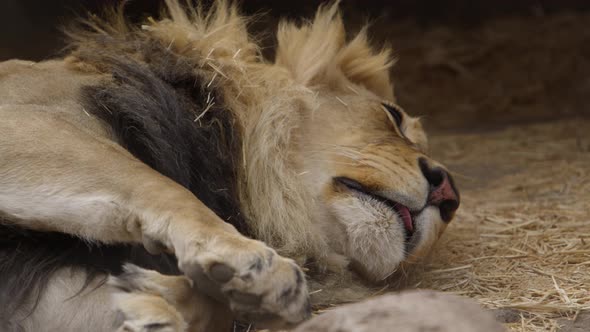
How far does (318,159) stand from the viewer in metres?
2.94

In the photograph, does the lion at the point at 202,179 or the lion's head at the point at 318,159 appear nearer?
the lion at the point at 202,179

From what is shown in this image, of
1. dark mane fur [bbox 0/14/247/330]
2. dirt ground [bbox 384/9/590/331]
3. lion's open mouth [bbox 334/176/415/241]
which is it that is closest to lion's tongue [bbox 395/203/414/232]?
lion's open mouth [bbox 334/176/415/241]

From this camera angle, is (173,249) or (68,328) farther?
(68,328)

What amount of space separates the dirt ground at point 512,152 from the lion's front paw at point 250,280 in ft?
2.59

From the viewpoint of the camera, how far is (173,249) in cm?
225

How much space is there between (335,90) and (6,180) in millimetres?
1304

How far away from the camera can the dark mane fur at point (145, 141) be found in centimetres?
253

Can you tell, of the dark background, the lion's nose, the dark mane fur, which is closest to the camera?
the dark mane fur

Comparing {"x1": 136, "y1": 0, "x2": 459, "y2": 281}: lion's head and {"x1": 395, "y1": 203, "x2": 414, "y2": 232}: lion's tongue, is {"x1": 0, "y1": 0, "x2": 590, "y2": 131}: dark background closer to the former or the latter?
{"x1": 136, "y1": 0, "x2": 459, "y2": 281}: lion's head

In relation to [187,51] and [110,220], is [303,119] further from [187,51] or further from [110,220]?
[110,220]

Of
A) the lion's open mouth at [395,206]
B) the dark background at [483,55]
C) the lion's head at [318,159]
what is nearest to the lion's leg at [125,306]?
the lion's head at [318,159]

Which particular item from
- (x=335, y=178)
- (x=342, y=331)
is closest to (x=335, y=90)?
(x=335, y=178)

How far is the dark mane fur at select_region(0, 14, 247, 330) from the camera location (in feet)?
8.30

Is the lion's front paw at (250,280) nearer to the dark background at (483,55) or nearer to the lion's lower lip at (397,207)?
the lion's lower lip at (397,207)
